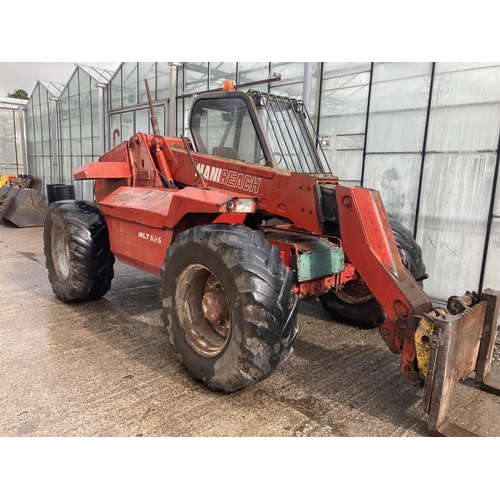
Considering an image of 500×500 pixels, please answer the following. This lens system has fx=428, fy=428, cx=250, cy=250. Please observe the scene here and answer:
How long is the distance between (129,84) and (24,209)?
4.60 m

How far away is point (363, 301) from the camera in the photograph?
15.2 ft

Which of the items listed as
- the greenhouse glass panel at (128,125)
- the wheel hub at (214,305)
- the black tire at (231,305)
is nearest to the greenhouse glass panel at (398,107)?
the black tire at (231,305)

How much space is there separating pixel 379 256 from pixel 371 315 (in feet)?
5.27

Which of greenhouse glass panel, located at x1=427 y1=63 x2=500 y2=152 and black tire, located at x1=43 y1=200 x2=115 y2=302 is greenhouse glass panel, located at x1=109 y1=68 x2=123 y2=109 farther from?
greenhouse glass panel, located at x1=427 y1=63 x2=500 y2=152

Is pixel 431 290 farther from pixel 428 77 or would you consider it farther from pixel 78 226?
pixel 78 226

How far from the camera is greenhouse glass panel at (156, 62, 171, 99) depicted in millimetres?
10367

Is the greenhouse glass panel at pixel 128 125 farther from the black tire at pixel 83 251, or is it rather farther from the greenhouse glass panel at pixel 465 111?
the greenhouse glass panel at pixel 465 111

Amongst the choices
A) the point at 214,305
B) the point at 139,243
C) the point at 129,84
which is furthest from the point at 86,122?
the point at 214,305

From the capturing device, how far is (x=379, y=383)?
350cm

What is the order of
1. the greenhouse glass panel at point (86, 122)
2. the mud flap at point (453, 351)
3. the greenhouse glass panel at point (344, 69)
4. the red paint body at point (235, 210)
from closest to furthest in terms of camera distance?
the mud flap at point (453, 351) < the red paint body at point (235, 210) < the greenhouse glass panel at point (344, 69) < the greenhouse glass panel at point (86, 122)

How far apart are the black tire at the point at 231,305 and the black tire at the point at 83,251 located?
1.95 metres

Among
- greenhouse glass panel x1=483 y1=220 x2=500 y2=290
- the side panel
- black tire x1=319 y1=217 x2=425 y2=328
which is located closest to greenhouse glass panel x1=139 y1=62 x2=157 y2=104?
the side panel

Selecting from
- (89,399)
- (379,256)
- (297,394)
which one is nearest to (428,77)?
(379,256)

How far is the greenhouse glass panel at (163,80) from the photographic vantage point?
34.0 ft
